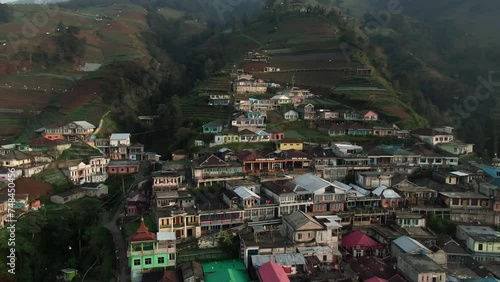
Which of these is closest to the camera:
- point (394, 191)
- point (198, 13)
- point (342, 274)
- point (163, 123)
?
point (342, 274)

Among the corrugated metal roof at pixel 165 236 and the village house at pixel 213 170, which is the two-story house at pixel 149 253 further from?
the village house at pixel 213 170

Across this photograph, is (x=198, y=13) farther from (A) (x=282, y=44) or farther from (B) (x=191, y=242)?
(B) (x=191, y=242)

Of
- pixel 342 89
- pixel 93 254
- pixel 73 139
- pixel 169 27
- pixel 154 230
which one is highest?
pixel 169 27

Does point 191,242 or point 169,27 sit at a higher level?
point 169,27

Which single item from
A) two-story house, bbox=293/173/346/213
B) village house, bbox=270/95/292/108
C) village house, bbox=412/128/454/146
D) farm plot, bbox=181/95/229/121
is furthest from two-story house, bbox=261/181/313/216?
village house, bbox=270/95/292/108

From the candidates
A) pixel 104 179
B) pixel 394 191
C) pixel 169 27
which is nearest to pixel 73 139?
pixel 104 179

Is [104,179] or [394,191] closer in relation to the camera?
[394,191]

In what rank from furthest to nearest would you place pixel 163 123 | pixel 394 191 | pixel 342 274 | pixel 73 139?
1. pixel 163 123
2. pixel 73 139
3. pixel 394 191
4. pixel 342 274
